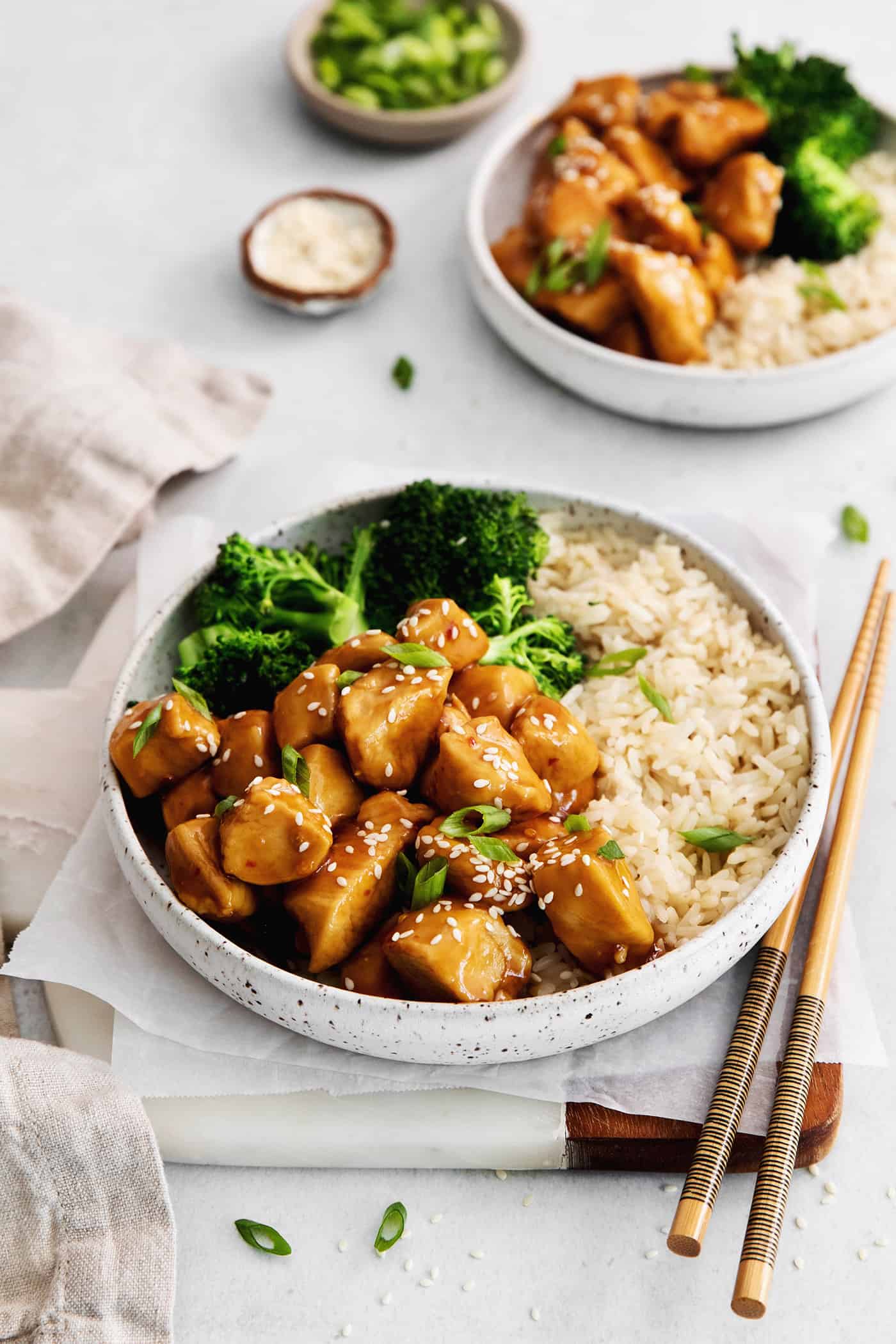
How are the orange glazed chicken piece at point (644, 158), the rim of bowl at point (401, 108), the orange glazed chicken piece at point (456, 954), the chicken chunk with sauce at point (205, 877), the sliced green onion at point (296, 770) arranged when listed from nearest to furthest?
the orange glazed chicken piece at point (456, 954) < the chicken chunk with sauce at point (205, 877) < the sliced green onion at point (296, 770) < the orange glazed chicken piece at point (644, 158) < the rim of bowl at point (401, 108)

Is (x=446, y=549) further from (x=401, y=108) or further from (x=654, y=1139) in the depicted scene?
(x=401, y=108)

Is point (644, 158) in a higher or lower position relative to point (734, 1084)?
higher

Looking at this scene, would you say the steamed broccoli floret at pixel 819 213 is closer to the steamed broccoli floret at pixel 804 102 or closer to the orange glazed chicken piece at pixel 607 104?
the steamed broccoli floret at pixel 804 102

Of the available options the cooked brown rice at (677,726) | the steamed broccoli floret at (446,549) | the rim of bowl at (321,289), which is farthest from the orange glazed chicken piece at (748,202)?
the steamed broccoli floret at (446,549)

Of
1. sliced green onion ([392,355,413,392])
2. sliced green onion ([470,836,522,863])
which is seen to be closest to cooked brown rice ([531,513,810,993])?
sliced green onion ([470,836,522,863])

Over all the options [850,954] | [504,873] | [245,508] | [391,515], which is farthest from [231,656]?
[850,954]

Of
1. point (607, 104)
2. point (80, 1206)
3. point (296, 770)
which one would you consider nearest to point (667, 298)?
point (607, 104)
